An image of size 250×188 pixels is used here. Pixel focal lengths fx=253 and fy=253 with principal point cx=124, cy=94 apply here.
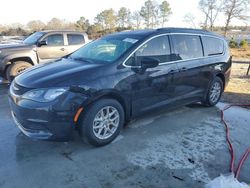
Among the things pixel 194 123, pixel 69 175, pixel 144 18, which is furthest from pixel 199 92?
pixel 144 18

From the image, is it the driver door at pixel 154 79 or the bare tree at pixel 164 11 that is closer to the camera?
the driver door at pixel 154 79

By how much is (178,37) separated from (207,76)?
120 cm

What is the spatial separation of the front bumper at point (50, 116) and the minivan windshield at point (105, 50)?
38.3 inches

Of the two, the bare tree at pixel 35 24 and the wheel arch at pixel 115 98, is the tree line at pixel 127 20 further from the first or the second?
the wheel arch at pixel 115 98

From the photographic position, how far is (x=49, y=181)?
2.95m

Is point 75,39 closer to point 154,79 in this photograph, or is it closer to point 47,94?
point 154,79

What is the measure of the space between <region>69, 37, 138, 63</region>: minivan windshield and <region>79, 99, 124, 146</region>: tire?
722 millimetres

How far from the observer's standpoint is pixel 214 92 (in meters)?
5.75

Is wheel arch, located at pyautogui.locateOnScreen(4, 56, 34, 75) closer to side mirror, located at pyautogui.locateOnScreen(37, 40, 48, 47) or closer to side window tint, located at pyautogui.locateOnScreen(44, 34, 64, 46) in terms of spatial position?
side mirror, located at pyautogui.locateOnScreen(37, 40, 48, 47)

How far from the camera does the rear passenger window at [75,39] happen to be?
9.18m

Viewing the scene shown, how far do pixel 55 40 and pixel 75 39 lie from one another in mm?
795

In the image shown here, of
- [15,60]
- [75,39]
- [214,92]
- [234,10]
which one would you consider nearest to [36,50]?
[15,60]

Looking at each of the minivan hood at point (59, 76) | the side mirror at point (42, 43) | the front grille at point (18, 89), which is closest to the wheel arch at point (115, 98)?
the minivan hood at point (59, 76)

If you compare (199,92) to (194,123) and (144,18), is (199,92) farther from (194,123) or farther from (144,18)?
(144,18)
